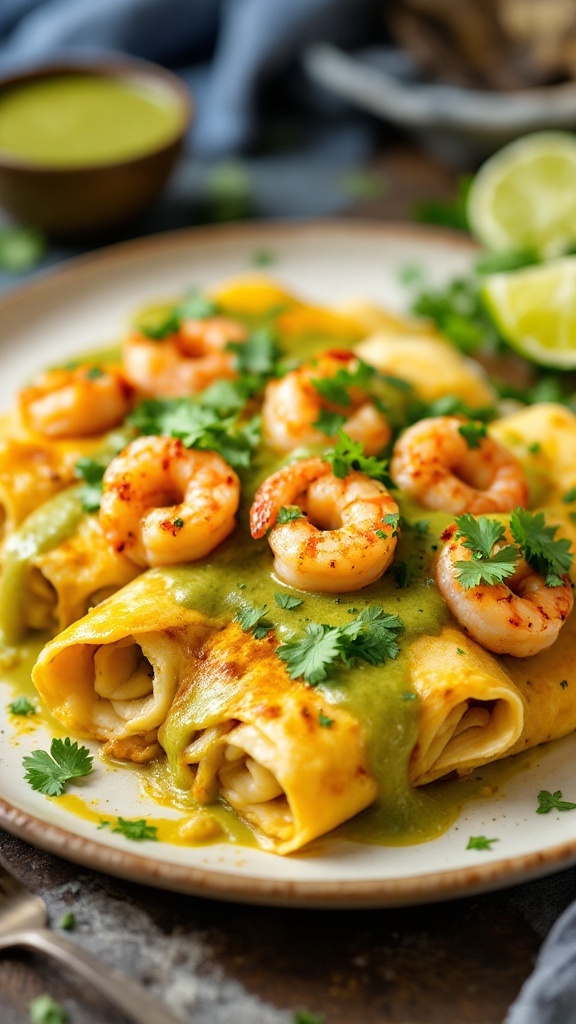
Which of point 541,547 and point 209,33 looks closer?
point 541,547

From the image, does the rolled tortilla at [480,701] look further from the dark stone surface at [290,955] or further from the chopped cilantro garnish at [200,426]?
the chopped cilantro garnish at [200,426]

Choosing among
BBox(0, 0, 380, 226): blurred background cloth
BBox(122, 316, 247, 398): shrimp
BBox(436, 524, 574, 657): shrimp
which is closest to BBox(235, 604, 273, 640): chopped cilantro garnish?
BBox(436, 524, 574, 657): shrimp

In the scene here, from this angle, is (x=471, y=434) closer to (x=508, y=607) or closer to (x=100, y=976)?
(x=508, y=607)

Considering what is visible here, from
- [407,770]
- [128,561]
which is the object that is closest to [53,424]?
[128,561]

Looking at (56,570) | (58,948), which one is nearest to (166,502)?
(56,570)

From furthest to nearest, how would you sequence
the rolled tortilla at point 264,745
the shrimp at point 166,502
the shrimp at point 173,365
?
the shrimp at point 173,365 → the shrimp at point 166,502 → the rolled tortilla at point 264,745

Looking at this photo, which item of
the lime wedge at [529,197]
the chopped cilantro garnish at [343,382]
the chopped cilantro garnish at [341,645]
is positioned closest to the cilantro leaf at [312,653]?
the chopped cilantro garnish at [341,645]
